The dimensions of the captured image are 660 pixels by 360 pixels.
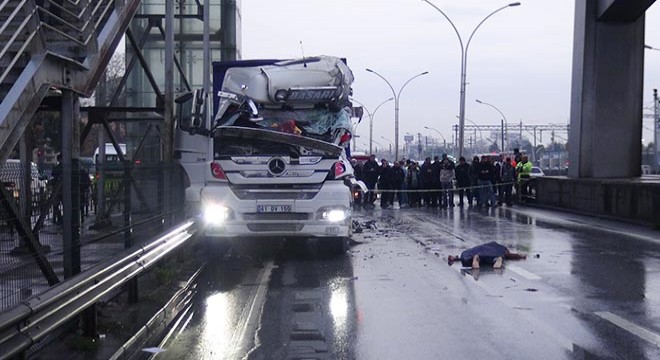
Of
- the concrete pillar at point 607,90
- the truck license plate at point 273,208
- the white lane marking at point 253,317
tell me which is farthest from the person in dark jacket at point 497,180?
the white lane marking at point 253,317

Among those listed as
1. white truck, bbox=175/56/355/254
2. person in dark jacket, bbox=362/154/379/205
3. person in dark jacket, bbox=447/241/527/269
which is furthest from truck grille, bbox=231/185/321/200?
person in dark jacket, bbox=362/154/379/205

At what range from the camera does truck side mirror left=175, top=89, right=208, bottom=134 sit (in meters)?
13.5

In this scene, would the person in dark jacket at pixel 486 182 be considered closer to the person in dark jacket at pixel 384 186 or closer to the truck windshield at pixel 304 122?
the person in dark jacket at pixel 384 186

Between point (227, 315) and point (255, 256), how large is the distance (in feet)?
18.2

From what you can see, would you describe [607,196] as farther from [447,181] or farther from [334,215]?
[334,215]

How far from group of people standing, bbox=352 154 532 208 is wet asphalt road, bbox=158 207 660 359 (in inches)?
479

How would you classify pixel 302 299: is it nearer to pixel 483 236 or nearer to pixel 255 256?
pixel 255 256

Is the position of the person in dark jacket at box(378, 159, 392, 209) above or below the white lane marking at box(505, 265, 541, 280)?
above

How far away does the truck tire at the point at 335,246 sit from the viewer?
14.1 meters

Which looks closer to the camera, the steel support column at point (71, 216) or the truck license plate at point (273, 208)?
the steel support column at point (71, 216)

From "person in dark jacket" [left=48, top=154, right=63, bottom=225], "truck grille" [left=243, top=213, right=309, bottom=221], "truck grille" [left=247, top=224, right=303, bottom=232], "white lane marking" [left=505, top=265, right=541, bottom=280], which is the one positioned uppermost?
"person in dark jacket" [left=48, top=154, right=63, bottom=225]

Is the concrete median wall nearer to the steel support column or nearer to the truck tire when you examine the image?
the truck tire

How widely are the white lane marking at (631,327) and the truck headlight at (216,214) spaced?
21.4 feet

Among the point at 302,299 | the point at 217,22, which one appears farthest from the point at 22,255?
the point at 217,22
